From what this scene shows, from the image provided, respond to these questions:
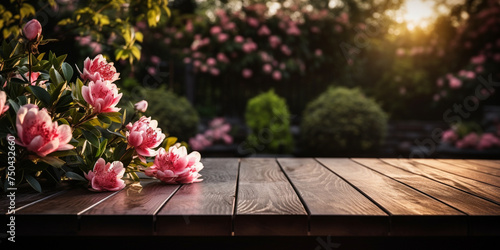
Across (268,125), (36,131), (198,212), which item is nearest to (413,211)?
(198,212)

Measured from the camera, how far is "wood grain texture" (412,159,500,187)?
4.92ft

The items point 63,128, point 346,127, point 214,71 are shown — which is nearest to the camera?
point 63,128

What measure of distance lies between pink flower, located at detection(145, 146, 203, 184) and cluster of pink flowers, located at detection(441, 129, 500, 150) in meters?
6.01

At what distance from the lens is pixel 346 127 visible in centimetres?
512

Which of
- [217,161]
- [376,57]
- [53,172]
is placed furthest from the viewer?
[376,57]

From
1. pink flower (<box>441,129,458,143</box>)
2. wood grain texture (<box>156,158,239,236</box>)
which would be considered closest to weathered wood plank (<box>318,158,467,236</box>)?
wood grain texture (<box>156,158,239,236</box>)

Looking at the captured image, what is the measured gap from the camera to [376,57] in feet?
30.6

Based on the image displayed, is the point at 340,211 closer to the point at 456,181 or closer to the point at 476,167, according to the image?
the point at 456,181

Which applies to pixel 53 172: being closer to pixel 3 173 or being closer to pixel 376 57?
pixel 3 173

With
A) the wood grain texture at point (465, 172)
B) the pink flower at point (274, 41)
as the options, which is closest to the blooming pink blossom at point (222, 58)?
the pink flower at point (274, 41)

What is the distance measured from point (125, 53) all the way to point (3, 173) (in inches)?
43.5

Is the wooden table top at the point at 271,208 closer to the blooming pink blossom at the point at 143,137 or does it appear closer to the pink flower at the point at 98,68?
the blooming pink blossom at the point at 143,137

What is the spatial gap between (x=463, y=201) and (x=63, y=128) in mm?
1202
